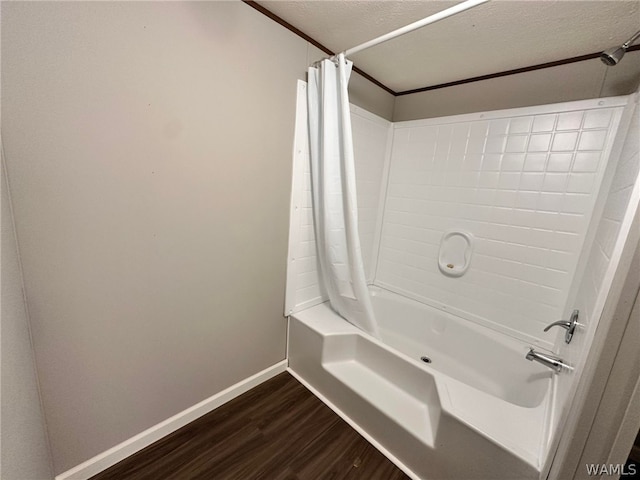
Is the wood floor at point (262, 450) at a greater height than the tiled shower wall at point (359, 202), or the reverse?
the tiled shower wall at point (359, 202)

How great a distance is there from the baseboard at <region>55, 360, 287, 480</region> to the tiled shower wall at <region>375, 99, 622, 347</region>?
1528 mm

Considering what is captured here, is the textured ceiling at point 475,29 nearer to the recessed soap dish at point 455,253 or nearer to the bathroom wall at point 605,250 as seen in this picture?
the bathroom wall at point 605,250

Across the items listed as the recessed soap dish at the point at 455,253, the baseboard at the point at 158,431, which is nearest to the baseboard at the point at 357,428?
the baseboard at the point at 158,431

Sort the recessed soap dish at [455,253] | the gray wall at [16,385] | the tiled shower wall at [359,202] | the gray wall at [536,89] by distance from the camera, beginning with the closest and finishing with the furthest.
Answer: the gray wall at [16,385]
the gray wall at [536,89]
the tiled shower wall at [359,202]
the recessed soap dish at [455,253]

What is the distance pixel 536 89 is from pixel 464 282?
4.54ft

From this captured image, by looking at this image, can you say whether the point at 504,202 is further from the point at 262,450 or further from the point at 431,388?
the point at 262,450

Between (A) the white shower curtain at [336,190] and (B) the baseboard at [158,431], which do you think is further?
(A) the white shower curtain at [336,190]

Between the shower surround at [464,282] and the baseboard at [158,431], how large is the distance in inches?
13.5

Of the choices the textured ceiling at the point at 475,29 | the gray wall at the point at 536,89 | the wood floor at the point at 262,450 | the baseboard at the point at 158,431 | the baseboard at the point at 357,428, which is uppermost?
the textured ceiling at the point at 475,29

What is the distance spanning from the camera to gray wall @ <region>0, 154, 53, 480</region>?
0.58m

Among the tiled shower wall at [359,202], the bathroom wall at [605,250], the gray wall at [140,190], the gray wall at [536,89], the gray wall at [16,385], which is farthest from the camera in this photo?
the tiled shower wall at [359,202]

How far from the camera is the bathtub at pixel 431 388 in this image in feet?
3.33

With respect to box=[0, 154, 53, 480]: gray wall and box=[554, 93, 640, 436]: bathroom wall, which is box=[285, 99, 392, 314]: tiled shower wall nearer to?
box=[0, 154, 53, 480]: gray wall

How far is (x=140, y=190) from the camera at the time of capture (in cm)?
103
